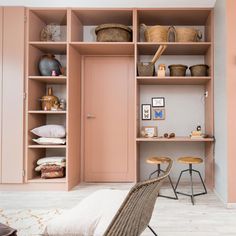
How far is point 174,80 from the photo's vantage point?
10.5 feet

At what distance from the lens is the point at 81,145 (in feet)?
11.7

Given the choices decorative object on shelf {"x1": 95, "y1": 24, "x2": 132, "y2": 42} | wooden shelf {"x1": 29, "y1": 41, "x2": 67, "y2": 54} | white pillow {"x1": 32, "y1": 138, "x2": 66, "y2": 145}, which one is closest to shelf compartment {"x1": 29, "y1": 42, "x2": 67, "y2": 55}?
wooden shelf {"x1": 29, "y1": 41, "x2": 67, "y2": 54}

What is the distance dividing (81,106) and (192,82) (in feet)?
5.73


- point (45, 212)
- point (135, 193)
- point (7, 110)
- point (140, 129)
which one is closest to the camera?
point (135, 193)

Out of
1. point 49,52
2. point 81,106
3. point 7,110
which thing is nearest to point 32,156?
point 7,110

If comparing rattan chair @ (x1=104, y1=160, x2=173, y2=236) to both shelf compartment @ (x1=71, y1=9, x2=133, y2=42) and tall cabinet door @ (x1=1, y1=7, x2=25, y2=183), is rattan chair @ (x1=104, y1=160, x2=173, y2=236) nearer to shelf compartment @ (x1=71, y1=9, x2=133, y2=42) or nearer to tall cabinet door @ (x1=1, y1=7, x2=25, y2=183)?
tall cabinet door @ (x1=1, y1=7, x2=25, y2=183)

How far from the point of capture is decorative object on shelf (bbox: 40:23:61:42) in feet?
11.0

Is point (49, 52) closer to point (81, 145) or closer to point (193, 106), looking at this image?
point (81, 145)

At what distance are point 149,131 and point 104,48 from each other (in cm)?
140

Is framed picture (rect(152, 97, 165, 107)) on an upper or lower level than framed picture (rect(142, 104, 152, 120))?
upper

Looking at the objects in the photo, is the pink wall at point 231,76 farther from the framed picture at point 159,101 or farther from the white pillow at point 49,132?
the white pillow at point 49,132

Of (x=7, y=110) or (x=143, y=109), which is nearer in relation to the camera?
(x=7, y=110)

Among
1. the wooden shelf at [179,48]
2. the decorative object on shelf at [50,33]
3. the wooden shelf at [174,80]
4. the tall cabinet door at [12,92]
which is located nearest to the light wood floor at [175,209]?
the tall cabinet door at [12,92]

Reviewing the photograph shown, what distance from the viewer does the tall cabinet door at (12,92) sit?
3.03 metres
